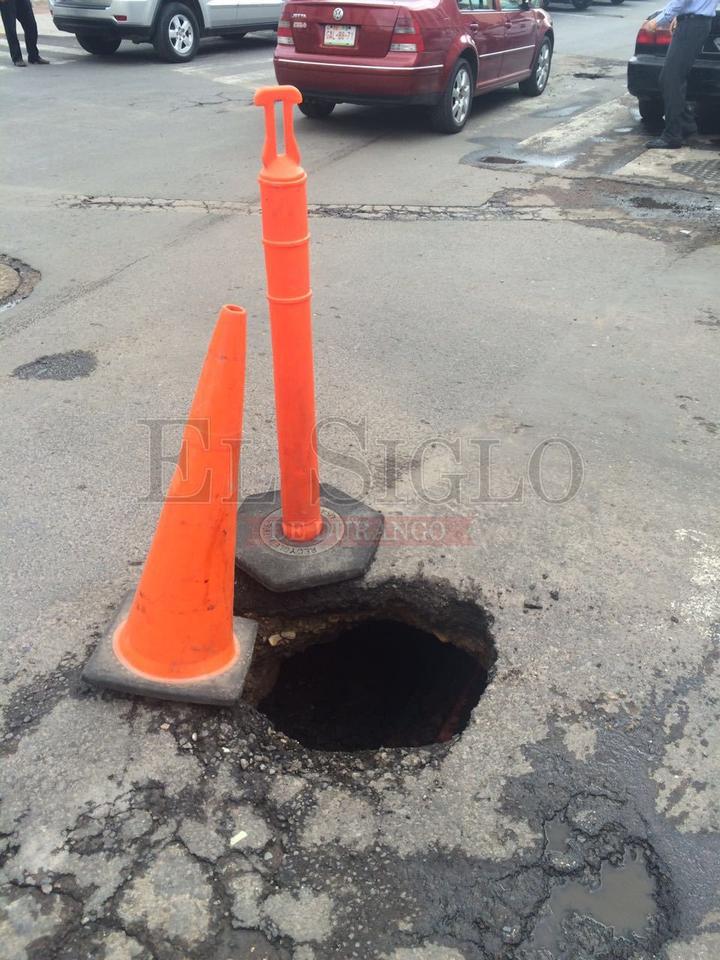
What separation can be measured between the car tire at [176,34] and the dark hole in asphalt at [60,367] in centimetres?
1081

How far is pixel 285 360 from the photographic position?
2.74 meters

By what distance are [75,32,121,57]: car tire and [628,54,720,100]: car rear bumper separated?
30.2 feet

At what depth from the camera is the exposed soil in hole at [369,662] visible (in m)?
2.97

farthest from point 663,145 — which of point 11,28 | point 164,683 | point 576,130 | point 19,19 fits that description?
point 11,28

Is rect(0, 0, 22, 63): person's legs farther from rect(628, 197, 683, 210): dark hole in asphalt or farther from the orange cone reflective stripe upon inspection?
the orange cone reflective stripe

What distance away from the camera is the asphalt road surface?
2.06m

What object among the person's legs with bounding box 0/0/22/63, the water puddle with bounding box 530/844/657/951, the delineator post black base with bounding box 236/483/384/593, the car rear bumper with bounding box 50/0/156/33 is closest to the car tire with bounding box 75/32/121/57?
the car rear bumper with bounding box 50/0/156/33

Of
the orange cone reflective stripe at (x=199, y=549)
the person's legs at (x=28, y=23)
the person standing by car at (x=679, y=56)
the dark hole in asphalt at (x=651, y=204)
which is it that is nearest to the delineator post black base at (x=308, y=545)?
the orange cone reflective stripe at (x=199, y=549)

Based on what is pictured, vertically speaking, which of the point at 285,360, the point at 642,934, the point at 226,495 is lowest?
the point at 642,934

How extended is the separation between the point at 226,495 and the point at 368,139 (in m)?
8.04

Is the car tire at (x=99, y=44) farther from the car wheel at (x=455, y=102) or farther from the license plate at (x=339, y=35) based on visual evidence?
the car wheel at (x=455, y=102)

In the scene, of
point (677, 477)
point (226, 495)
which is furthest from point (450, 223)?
point (226, 495)

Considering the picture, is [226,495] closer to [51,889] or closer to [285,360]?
[285,360]

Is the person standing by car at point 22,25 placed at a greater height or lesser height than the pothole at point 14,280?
greater
